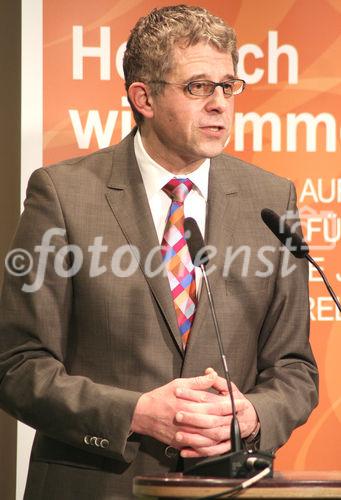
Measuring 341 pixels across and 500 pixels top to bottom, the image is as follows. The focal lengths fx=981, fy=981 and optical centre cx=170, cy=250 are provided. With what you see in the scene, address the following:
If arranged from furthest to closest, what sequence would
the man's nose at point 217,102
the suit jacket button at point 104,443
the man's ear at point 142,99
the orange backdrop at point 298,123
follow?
the orange backdrop at point 298,123 < the man's ear at point 142,99 < the man's nose at point 217,102 < the suit jacket button at point 104,443

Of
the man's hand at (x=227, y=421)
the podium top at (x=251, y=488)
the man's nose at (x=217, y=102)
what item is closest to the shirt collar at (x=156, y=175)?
the man's nose at (x=217, y=102)

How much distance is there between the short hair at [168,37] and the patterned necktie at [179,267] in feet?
1.28

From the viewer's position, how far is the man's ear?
9.94 feet

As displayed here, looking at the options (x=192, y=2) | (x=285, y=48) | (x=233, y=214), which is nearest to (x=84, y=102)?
(x=192, y=2)

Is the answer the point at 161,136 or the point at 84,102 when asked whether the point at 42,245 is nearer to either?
the point at 161,136

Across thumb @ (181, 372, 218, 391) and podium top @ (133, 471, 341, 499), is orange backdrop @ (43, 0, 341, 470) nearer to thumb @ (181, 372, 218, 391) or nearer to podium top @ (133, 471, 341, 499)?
thumb @ (181, 372, 218, 391)

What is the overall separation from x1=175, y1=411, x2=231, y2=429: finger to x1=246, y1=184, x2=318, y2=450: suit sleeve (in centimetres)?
27

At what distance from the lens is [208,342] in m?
2.76

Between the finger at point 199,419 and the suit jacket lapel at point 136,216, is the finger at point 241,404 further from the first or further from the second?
the suit jacket lapel at point 136,216

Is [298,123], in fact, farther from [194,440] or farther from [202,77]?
[194,440]

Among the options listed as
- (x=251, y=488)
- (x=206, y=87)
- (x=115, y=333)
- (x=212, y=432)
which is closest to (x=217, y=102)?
(x=206, y=87)

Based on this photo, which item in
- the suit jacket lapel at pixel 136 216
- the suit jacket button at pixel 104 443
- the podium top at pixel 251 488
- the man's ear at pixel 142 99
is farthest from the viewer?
the man's ear at pixel 142 99

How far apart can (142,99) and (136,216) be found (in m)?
0.42

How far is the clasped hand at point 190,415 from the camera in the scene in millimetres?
2492
